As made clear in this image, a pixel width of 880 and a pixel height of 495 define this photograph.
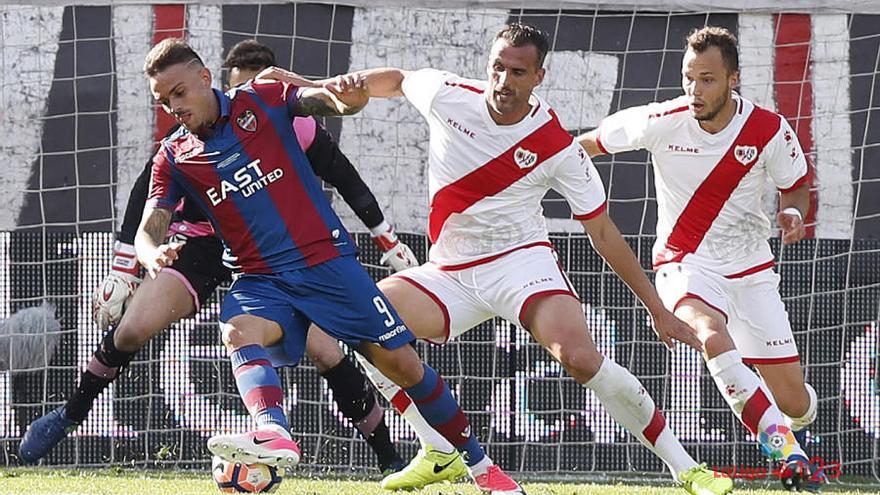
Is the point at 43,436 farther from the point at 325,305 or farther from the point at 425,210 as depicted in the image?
the point at 425,210

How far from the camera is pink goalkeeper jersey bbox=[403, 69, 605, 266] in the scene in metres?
6.45

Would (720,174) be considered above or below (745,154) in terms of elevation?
below

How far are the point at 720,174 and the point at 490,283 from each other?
4.19 feet

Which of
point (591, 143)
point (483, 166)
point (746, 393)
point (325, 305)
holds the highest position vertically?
point (591, 143)

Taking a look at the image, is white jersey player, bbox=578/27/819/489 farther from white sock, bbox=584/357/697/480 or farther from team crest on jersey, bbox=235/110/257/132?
team crest on jersey, bbox=235/110/257/132

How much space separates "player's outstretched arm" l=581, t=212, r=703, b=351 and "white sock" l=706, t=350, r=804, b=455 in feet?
1.43

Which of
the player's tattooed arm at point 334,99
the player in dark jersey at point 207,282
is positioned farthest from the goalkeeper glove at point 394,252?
the player's tattooed arm at point 334,99

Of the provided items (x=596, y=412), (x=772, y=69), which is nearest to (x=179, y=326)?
(x=596, y=412)

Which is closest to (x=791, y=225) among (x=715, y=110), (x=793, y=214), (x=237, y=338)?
(x=793, y=214)

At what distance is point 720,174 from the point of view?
696cm

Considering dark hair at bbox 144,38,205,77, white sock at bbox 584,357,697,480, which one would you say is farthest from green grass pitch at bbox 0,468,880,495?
dark hair at bbox 144,38,205,77

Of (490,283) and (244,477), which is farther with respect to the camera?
(490,283)

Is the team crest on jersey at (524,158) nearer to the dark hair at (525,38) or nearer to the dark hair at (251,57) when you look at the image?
the dark hair at (525,38)

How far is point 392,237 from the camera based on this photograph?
23.6 ft
